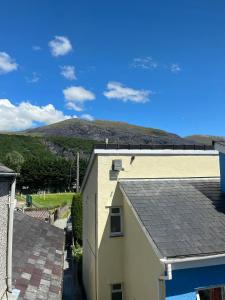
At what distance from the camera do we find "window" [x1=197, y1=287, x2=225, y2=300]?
331 inches

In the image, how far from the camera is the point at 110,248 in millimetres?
12008

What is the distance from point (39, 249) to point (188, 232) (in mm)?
5080

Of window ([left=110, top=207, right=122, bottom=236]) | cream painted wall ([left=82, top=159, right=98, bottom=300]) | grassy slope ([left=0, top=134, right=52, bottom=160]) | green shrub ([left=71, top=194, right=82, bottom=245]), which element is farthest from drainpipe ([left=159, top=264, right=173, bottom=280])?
grassy slope ([left=0, top=134, right=52, bottom=160])

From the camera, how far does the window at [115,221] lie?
12000 millimetres

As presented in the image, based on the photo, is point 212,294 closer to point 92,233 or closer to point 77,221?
point 92,233

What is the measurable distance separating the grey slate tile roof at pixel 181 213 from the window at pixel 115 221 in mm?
1021

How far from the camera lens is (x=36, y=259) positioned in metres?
9.88

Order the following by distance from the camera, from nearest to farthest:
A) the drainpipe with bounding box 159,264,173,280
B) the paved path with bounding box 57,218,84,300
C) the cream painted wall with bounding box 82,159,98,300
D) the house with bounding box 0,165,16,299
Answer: the house with bounding box 0,165,16,299
the drainpipe with bounding box 159,264,173,280
the cream painted wall with bounding box 82,159,98,300
the paved path with bounding box 57,218,84,300

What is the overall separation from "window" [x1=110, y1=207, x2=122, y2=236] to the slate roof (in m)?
2.03

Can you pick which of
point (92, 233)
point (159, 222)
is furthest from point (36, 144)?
point (159, 222)

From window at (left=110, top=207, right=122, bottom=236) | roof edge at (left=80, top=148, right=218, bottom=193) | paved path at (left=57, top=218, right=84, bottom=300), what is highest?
roof edge at (left=80, top=148, right=218, bottom=193)

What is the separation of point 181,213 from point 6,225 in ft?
17.3

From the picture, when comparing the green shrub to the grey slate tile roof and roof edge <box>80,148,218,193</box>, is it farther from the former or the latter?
the grey slate tile roof

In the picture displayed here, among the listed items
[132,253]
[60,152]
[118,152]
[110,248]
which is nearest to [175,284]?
[132,253]
